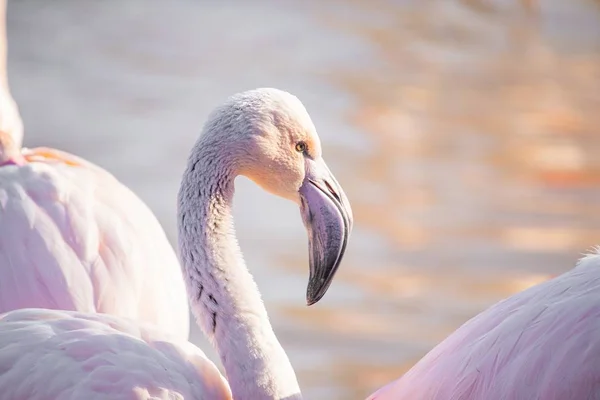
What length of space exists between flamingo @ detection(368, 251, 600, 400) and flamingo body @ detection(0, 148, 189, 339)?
1019 mm

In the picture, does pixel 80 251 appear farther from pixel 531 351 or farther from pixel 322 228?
pixel 531 351

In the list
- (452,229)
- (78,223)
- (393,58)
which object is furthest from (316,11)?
(78,223)

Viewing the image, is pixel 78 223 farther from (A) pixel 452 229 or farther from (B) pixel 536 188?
(B) pixel 536 188

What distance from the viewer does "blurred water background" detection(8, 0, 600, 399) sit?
18.1 ft

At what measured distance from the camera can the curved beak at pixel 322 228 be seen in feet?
10.4

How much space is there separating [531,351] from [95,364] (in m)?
1.10

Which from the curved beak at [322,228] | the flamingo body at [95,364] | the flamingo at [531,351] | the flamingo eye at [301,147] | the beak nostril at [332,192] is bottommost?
the flamingo body at [95,364]

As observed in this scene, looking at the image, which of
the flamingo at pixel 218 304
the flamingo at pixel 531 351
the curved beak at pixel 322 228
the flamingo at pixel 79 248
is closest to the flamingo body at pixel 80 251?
the flamingo at pixel 79 248

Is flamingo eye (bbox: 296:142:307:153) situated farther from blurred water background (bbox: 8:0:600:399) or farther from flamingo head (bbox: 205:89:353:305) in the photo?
blurred water background (bbox: 8:0:600:399)

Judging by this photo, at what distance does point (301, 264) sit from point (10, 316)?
2.78 m

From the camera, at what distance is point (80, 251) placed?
3.62 metres

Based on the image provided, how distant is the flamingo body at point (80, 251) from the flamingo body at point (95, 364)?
439 millimetres

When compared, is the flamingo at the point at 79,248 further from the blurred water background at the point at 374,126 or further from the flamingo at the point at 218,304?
the blurred water background at the point at 374,126

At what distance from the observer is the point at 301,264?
19.0ft
